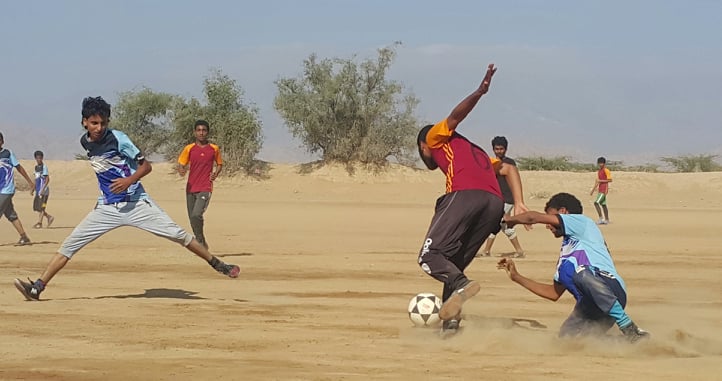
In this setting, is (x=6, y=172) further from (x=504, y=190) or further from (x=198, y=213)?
(x=504, y=190)

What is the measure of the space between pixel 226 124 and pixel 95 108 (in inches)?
1564

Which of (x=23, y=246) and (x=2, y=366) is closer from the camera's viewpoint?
(x=2, y=366)

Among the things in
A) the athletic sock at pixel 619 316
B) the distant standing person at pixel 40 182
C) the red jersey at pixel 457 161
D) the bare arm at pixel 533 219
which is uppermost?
the red jersey at pixel 457 161

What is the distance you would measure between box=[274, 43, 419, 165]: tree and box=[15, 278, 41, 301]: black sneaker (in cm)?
3753

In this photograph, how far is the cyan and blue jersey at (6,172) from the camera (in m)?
17.2

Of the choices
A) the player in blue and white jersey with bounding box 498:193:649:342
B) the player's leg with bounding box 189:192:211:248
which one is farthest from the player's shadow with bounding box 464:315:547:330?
the player's leg with bounding box 189:192:211:248

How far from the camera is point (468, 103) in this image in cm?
796

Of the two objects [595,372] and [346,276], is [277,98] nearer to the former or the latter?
[346,276]

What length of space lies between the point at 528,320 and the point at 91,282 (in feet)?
18.7

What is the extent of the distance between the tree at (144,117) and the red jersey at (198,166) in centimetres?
4500

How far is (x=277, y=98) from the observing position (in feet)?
163

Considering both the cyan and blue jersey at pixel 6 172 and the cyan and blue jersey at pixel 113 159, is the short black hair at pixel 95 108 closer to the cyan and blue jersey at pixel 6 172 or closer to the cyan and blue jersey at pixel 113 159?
the cyan and blue jersey at pixel 113 159

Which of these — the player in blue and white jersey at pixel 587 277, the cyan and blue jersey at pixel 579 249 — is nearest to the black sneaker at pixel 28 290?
the player in blue and white jersey at pixel 587 277

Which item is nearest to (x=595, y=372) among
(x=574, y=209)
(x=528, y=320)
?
(x=574, y=209)
